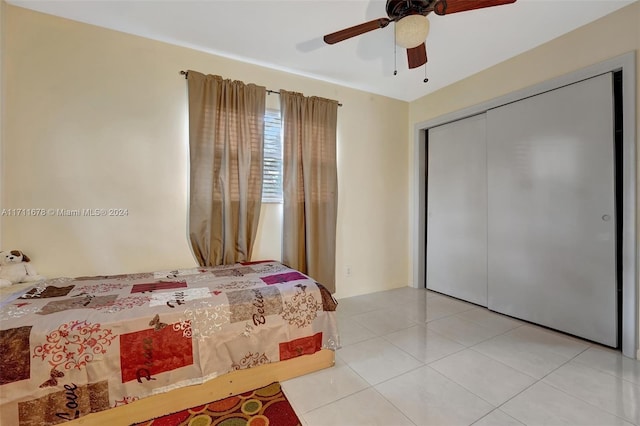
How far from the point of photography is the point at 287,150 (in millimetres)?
2748

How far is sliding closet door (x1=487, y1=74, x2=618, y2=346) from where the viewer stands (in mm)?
2061

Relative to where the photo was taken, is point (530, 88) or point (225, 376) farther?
point (530, 88)

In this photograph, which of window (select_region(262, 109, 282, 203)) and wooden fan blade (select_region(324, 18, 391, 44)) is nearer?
wooden fan blade (select_region(324, 18, 391, 44))

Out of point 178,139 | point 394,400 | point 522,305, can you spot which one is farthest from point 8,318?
point 522,305

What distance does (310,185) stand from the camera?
9.36 feet

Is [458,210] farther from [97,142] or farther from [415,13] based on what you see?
[97,142]

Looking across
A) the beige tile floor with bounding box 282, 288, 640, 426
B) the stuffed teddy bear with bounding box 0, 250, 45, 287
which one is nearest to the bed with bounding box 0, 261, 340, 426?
the stuffed teddy bear with bounding box 0, 250, 45, 287

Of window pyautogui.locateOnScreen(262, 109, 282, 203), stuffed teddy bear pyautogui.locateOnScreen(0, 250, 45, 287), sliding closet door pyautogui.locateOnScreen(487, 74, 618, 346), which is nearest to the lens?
stuffed teddy bear pyautogui.locateOnScreen(0, 250, 45, 287)

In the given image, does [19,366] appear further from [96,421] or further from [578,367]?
[578,367]

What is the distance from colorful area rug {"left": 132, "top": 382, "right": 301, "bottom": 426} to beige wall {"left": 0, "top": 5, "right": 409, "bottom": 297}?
1.30 m

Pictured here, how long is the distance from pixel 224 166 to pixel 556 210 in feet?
9.87

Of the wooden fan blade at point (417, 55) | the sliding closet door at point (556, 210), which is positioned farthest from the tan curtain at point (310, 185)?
the sliding closet door at point (556, 210)

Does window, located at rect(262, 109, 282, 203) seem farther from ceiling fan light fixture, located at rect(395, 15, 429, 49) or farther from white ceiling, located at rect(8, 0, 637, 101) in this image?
ceiling fan light fixture, located at rect(395, 15, 429, 49)

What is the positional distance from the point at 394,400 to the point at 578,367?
1.39 meters
